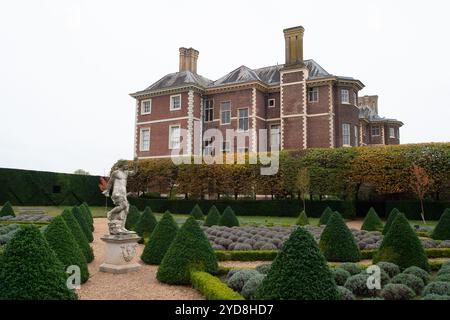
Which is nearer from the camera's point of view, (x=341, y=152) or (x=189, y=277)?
(x=189, y=277)

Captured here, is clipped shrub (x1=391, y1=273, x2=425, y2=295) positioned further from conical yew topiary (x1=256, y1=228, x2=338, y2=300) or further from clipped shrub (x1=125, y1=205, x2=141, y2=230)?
clipped shrub (x1=125, y1=205, x2=141, y2=230)

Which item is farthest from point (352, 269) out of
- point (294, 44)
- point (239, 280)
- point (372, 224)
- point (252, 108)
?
point (294, 44)

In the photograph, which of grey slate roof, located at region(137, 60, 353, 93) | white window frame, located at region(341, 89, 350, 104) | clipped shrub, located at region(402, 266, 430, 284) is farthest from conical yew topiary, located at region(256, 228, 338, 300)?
white window frame, located at region(341, 89, 350, 104)

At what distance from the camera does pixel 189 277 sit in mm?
8031

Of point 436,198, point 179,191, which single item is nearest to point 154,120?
point 179,191

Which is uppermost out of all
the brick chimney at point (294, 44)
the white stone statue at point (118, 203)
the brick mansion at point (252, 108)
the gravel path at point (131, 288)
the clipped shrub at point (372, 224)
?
the brick chimney at point (294, 44)

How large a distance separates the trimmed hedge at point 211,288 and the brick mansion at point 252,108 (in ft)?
84.0

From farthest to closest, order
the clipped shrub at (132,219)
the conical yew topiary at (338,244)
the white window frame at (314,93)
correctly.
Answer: the white window frame at (314,93)
the clipped shrub at (132,219)
the conical yew topiary at (338,244)

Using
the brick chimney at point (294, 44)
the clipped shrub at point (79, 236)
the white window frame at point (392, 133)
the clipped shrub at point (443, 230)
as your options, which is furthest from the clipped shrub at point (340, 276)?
the white window frame at point (392, 133)

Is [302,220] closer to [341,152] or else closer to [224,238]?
[224,238]

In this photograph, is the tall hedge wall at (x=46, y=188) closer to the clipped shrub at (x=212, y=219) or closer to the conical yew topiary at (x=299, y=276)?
the clipped shrub at (x=212, y=219)

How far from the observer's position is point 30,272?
4.85 m

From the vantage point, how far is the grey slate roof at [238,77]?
34.0 meters
